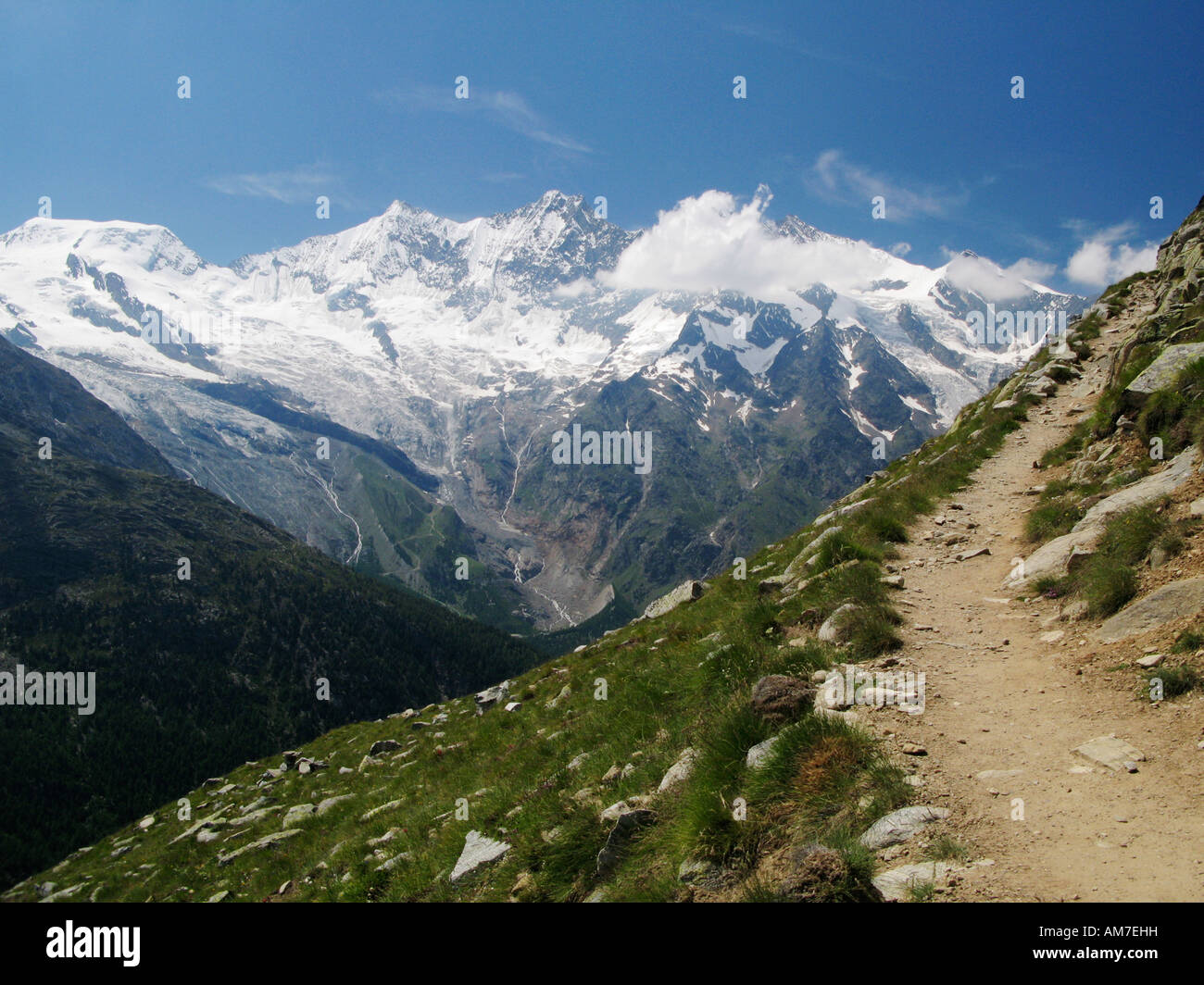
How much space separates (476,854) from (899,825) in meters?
6.31

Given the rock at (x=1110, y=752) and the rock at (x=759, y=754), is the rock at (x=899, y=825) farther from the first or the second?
the rock at (x=1110, y=752)

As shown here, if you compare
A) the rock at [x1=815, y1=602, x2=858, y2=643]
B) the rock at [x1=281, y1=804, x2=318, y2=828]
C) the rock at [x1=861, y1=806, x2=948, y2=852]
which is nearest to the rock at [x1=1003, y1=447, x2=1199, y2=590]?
the rock at [x1=815, y1=602, x2=858, y2=643]

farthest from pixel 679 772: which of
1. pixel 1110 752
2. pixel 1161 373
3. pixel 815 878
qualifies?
pixel 1161 373

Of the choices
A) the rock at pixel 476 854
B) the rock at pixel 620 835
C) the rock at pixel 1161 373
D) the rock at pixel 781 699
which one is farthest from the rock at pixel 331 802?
the rock at pixel 1161 373

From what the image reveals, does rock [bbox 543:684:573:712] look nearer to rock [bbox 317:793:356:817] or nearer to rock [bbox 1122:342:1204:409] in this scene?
rock [bbox 317:793:356:817]

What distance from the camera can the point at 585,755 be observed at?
11695 millimetres

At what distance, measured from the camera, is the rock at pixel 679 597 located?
2630cm

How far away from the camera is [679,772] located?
810 centimetres

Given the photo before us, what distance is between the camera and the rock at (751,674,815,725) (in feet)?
26.3

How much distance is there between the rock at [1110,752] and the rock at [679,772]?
4.50 m
